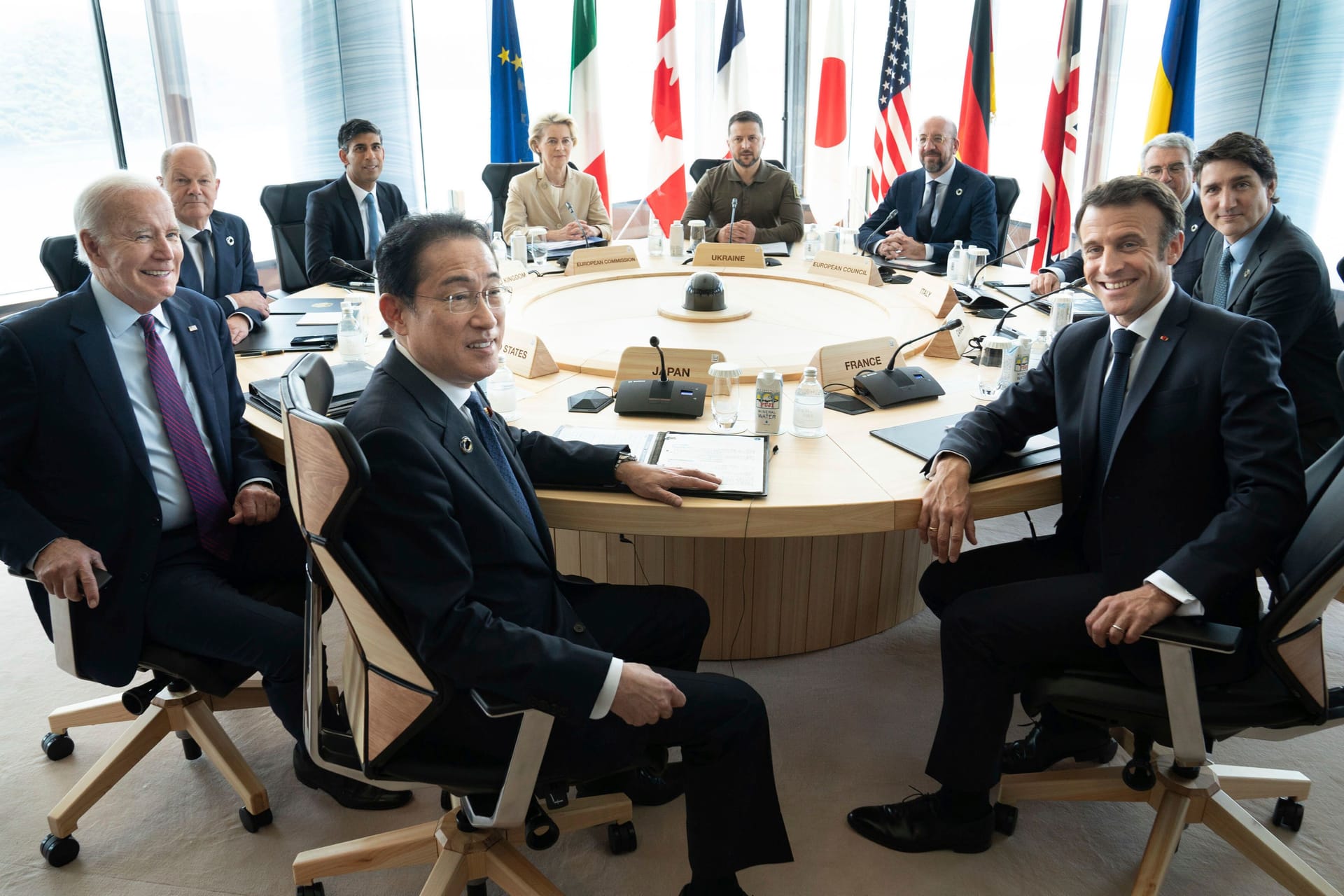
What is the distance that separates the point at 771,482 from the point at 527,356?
1040 millimetres

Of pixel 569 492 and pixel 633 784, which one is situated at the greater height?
pixel 569 492

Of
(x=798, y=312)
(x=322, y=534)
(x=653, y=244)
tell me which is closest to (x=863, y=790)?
(x=322, y=534)

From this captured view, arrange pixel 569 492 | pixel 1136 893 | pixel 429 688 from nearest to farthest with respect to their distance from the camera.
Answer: pixel 429 688 → pixel 1136 893 → pixel 569 492

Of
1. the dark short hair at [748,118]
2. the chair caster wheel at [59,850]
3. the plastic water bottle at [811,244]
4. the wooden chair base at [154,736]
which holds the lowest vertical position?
the chair caster wheel at [59,850]

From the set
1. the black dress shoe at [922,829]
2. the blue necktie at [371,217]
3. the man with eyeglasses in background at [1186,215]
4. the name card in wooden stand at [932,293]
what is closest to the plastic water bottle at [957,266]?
the name card in wooden stand at [932,293]

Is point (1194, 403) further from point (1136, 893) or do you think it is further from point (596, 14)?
point (596, 14)

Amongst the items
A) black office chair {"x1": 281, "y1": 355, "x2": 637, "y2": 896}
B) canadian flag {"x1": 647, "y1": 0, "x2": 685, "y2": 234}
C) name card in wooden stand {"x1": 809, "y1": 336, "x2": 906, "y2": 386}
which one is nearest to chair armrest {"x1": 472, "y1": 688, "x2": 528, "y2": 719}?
black office chair {"x1": 281, "y1": 355, "x2": 637, "y2": 896}

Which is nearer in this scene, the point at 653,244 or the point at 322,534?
the point at 322,534

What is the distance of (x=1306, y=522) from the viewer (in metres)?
1.84

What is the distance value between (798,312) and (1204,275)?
1.44 meters

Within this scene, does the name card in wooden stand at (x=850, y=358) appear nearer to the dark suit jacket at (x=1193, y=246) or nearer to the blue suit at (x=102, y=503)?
the dark suit jacket at (x=1193, y=246)

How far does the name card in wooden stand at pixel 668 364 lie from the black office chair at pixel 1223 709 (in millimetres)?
1178

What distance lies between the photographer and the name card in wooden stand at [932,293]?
11.1 feet

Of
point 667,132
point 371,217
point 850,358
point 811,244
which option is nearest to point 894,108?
point 667,132
